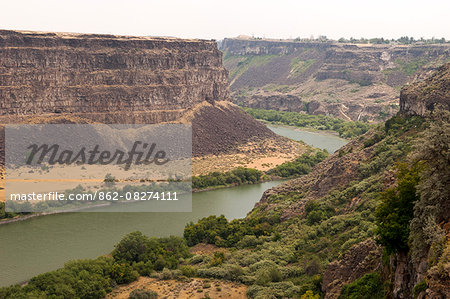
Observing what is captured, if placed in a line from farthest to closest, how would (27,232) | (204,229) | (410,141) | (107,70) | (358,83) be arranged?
1. (358,83)
2. (107,70)
3. (27,232)
4. (204,229)
5. (410,141)

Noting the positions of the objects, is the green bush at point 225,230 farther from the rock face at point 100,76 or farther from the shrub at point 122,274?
the rock face at point 100,76

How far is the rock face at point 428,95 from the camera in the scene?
4100 centimetres

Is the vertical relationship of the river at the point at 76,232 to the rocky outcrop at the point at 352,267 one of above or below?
below

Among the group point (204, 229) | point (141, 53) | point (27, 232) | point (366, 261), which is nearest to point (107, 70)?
point (141, 53)

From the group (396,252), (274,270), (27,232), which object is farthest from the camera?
(27,232)

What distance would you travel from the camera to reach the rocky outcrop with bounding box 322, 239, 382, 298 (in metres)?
24.3

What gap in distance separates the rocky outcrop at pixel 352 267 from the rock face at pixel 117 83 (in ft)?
184

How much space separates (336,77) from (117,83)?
294ft

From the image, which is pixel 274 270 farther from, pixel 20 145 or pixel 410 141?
pixel 20 145

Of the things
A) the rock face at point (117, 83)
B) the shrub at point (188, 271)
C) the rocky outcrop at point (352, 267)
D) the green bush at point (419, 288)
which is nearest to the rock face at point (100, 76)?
the rock face at point (117, 83)

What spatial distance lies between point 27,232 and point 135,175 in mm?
22559

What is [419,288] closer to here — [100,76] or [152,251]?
[152,251]

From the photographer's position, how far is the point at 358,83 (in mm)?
146125

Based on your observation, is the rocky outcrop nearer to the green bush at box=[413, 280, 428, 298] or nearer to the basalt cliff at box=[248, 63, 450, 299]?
the basalt cliff at box=[248, 63, 450, 299]
